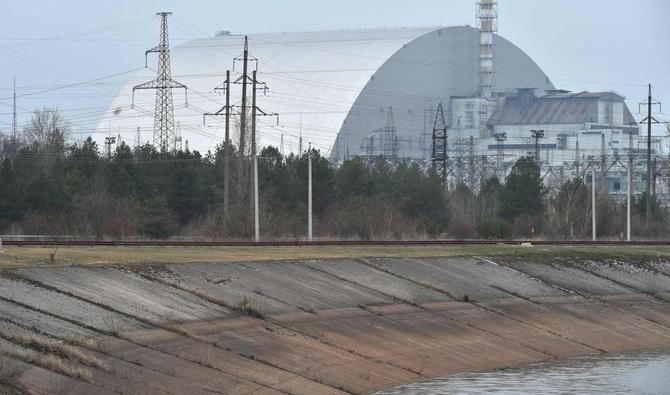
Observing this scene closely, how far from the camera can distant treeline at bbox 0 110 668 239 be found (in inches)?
2170

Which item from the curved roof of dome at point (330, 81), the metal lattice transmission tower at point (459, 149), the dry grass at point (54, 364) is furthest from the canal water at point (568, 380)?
the curved roof of dome at point (330, 81)

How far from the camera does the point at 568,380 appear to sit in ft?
86.7

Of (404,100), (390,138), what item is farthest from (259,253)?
(404,100)

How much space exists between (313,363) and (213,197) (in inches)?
1665

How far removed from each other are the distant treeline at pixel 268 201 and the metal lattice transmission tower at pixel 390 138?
3844cm

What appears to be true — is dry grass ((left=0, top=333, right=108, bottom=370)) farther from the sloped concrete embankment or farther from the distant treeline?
the distant treeline

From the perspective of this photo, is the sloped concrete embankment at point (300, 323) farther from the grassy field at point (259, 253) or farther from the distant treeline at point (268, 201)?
the distant treeline at point (268, 201)

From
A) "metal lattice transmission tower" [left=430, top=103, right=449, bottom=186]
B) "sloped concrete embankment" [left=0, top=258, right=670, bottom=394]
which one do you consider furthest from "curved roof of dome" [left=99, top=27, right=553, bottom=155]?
"sloped concrete embankment" [left=0, top=258, right=670, bottom=394]

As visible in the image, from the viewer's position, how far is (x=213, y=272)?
30.1m

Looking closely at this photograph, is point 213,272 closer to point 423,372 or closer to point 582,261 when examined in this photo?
point 423,372

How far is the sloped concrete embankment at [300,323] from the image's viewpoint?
21.4m

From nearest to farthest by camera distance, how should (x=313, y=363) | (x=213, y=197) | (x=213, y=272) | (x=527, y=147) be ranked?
(x=313, y=363) → (x=213, y=272) → (x=213, y=197) → (x=527, y=147)

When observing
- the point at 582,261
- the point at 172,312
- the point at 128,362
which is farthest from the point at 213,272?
the point at 582,261

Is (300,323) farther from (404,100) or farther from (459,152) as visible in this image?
(459,152)
